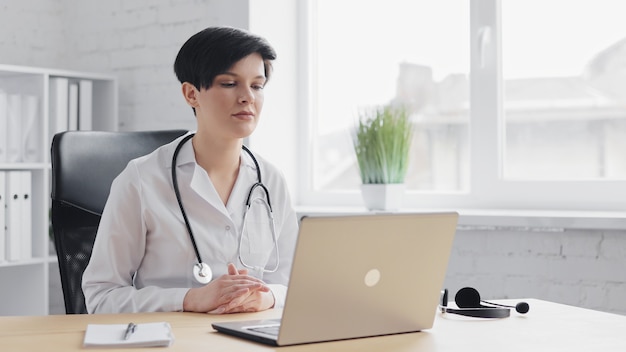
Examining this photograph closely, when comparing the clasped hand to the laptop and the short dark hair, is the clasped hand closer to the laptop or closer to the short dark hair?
the laptop

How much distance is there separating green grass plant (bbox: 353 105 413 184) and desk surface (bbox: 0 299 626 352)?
1.28 metres

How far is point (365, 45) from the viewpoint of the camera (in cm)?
333

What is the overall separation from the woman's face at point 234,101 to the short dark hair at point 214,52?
0.02 m

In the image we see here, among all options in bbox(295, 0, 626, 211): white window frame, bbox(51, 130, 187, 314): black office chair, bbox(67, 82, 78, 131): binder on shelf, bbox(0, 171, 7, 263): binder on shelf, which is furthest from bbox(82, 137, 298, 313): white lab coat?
bbox(67, 82, 78, 131): binder on shelf

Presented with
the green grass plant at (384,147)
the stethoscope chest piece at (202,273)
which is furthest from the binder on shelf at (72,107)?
the stethoscope chest piece at (202,273)

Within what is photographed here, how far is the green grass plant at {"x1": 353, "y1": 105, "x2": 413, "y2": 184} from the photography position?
115 inches

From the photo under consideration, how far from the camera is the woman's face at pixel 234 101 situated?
1926 millimetres

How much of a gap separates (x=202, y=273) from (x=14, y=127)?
180 centimetres

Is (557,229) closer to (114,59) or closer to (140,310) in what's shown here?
(140,310)

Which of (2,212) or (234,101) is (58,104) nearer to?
(2,212)

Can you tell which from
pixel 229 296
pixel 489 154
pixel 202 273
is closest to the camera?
pixel 229 296

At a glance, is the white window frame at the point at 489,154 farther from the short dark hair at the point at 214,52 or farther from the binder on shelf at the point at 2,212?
the binder on shelf at the point at 2,212

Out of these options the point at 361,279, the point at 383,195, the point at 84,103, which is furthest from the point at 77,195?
the point at 84,103

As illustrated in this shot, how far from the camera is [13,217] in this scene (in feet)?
10.7
